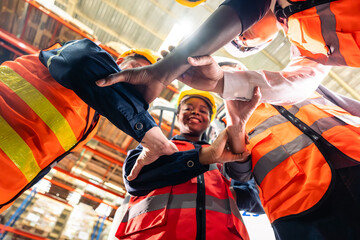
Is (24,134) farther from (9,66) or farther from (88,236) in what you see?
(88,236)

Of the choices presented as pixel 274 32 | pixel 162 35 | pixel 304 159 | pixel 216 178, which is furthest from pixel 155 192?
pixel 162 35

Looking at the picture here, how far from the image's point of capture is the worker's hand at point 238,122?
60.1 inches

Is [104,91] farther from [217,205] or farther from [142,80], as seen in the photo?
[217,205]

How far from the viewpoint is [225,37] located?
116 centimetres

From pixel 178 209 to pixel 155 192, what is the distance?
10.3 inches

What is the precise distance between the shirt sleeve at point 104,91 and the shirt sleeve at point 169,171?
1.29 feet

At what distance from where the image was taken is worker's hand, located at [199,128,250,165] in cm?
163

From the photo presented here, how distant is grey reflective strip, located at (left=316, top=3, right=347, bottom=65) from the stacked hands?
45 centimetres

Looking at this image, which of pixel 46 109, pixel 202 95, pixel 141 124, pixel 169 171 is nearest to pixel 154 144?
pixel 141 124

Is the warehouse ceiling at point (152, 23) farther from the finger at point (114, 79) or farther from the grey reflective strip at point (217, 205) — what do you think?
the grey reflective strip at point (217, 205)

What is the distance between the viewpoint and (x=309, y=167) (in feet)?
4.34

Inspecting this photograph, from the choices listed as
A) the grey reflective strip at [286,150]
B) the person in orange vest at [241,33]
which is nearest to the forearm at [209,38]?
the person in orange vest at [241,33]

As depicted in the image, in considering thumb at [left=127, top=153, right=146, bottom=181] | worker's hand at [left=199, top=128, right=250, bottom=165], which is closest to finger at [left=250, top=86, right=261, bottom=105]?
worker's hand at [left=199, top=128, right=250, bottom=165]

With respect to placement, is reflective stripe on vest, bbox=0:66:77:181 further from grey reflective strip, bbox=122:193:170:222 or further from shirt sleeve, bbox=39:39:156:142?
grey reflective strip, bbox=122:193:170:222
